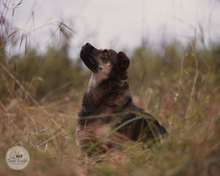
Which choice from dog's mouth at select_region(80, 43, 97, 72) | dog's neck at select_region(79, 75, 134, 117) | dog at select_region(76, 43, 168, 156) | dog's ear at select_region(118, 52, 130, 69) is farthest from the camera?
dog's mouth at select_region(80, 43, 97, 72)

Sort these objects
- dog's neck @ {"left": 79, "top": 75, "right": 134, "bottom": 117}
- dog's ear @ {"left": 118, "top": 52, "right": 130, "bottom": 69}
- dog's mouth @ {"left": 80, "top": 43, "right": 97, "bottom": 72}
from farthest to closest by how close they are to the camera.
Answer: dog's mouth @ {"left": 80, "top": 43, "right": 97, "bottom": 72}
dog's ear @ {"left": 118, "top": 52, "right": 130, "bottom": 69}
dog's neck @ {"left": 79, "top": 75, "right": 134, "bottom": 117}

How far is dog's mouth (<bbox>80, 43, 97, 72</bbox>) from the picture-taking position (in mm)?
3738

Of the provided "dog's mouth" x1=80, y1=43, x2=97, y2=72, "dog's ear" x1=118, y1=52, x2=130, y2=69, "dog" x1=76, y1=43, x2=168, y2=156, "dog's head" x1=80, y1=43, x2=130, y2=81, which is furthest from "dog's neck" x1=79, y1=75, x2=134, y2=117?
"dog's mouth" x1=80, y1=43, x2=97, y2=72

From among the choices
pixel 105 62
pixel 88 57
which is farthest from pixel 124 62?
pixel 88 57

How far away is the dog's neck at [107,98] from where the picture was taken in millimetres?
3253

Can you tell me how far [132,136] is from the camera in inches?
122

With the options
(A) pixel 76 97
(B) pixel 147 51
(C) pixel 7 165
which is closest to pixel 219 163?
(C) pixel 7 165

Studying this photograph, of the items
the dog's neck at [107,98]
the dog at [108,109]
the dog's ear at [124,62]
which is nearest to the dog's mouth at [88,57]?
the dog at [108,109]

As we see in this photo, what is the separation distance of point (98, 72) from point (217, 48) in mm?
4108

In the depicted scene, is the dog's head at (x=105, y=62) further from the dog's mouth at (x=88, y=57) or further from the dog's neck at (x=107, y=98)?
the dog's neck at (x=107, y=98)

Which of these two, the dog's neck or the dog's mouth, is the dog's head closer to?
the dog's mouth

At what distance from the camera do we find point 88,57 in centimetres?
378

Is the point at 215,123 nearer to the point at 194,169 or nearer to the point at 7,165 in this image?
the point at 194,169

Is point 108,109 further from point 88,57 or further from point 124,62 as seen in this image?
point 88,57
